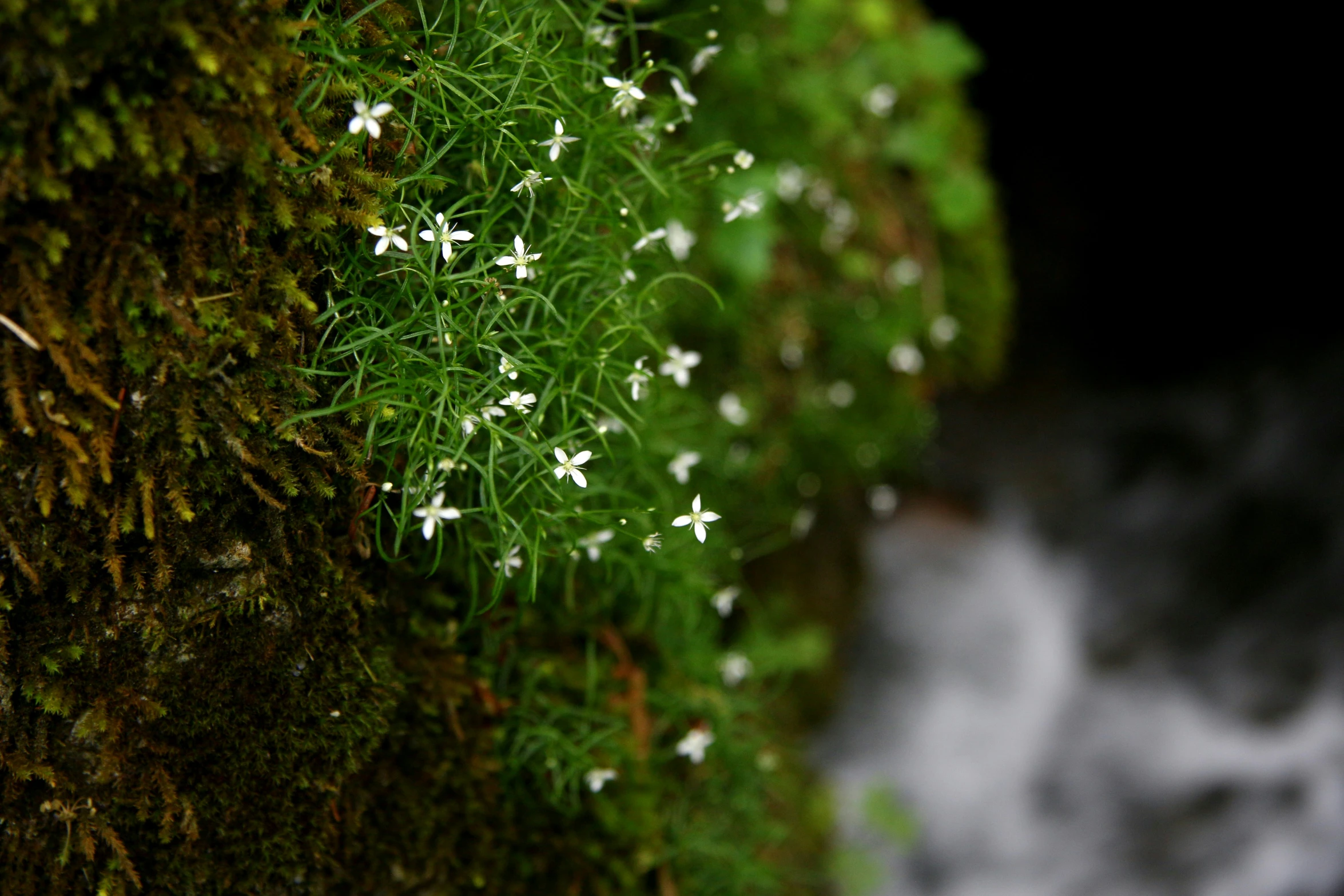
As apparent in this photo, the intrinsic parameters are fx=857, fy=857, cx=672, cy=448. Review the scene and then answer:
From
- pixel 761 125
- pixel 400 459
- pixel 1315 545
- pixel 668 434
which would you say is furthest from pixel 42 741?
pixel 1315 545

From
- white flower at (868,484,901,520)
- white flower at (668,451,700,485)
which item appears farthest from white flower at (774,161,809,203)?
white flower at (668,451,700,485)

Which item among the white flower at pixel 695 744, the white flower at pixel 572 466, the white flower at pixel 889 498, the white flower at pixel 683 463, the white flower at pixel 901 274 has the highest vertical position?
the white flower at pixel 572 466

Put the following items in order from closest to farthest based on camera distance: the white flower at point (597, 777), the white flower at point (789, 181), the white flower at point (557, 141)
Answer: the white flower at point (557, 141) < the white flower at point (597, 777) < the white flower at point (789, 181)

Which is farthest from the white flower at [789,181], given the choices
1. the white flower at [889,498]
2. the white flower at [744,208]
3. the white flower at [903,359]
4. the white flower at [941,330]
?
the white flower at [744,208]

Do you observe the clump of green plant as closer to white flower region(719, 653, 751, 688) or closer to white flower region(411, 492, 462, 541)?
white flower region(411, 492, 462, 541)

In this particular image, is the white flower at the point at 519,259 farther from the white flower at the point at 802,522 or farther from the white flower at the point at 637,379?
the white flower at the point at 802,522

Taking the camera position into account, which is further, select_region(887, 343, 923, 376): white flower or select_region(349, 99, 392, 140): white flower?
select_region(887, 343, 923, 376): white flower

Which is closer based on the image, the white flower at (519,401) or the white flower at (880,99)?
the white flower at (519,401)
